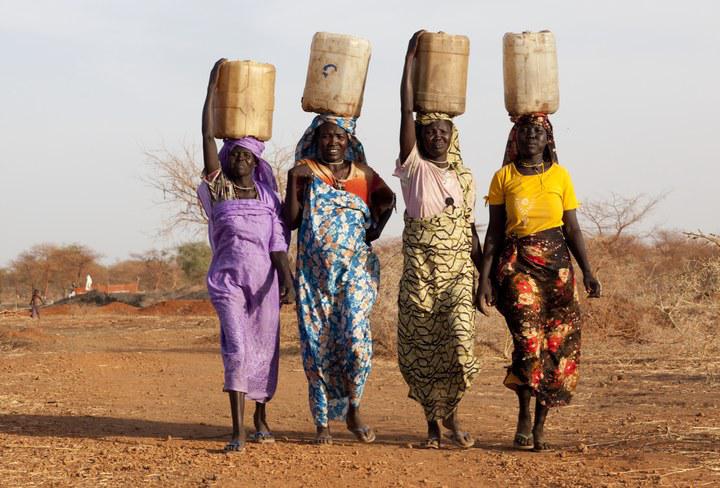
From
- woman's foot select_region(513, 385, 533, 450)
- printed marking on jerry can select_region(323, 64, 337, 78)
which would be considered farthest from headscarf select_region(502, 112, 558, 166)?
woman's foot select_region(513, 385, 533, 450)

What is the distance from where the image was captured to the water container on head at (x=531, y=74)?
6.71 m

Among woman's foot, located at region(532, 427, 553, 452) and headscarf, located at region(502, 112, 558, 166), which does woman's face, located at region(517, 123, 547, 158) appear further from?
woman's foot, located at region(532, 427, 553, 452)

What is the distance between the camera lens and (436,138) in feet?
21.9

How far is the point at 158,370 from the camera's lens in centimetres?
1170

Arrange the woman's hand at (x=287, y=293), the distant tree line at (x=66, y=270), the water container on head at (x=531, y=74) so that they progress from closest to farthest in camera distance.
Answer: the water container on head at (x=531, y=74)
the woman's hand at (x=287, y=293)
the distant tree line at (x=66, y=270)

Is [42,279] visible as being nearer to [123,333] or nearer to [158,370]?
[123,333]

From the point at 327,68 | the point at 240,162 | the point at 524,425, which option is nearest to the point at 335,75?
the point at 327,68

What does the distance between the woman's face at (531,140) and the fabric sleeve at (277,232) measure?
1.60m

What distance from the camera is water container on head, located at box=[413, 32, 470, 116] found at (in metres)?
6.77

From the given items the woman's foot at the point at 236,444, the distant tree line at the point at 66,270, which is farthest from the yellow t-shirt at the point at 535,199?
the distant tree line at the point at 66,270

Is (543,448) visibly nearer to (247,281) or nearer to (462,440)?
(462,440)

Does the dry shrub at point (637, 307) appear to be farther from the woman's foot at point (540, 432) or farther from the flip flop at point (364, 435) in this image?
the flip flop at point (364, 435)

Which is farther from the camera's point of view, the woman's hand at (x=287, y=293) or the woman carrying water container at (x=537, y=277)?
the woman's hand at (x=287, y=293)

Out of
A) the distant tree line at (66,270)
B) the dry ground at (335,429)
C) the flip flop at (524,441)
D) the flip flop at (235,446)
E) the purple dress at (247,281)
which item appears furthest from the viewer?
the distant tree line at (66,270)
